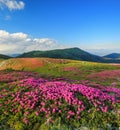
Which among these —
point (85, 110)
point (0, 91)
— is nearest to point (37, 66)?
point (0, 91)

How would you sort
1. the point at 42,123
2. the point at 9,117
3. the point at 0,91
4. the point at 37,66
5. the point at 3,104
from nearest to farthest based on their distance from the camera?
the point at 42,123
the point at 9,117
the point at 3,104
the point at 0,91
the point at 37,66

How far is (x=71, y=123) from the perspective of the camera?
13.9 m

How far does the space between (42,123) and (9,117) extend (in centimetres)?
259

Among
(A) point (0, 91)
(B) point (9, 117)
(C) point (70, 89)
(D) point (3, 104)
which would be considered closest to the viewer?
(B) point (9, 117)

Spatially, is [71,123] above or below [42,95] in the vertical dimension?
below

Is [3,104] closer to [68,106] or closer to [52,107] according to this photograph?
[52,107]

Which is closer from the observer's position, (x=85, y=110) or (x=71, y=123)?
(x=71, y=123)

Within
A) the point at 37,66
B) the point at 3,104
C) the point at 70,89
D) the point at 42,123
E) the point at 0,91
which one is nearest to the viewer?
the point at 42,123

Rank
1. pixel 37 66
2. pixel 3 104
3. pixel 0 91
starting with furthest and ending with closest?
1. pixel 37 66
2. pixel 0 91
3. pixel 3 104

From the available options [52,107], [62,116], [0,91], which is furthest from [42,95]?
[0,91]

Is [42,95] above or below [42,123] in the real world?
above

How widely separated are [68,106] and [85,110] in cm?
126

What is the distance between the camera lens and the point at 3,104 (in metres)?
16.2

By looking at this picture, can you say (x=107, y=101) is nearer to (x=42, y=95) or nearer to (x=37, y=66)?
(x=42, y=95)
